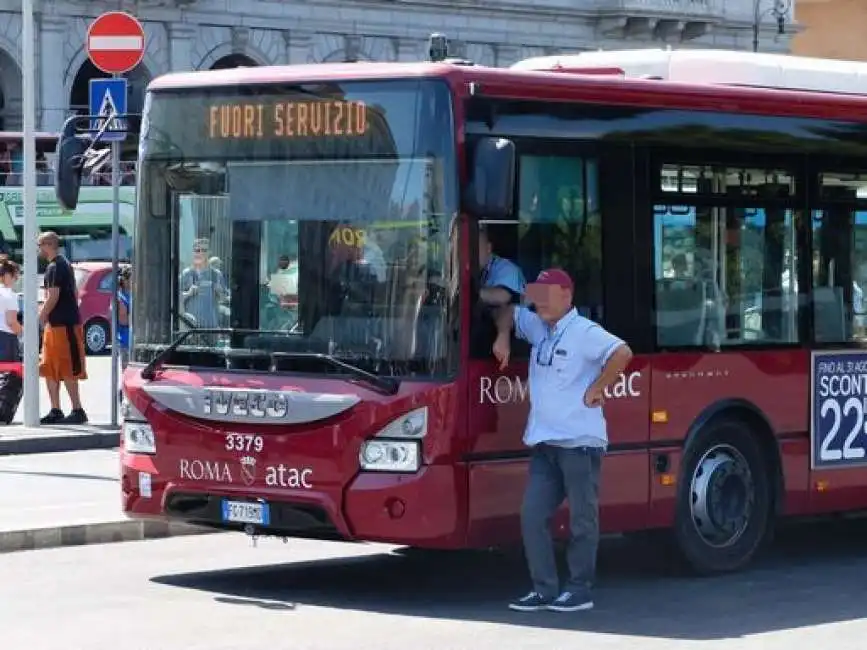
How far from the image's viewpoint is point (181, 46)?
2250 inches

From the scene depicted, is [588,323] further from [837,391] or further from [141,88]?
[141,88]

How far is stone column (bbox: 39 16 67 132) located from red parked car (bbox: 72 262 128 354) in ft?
40.2

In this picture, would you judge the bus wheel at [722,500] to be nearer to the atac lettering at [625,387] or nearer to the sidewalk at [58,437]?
the atac lettering at [625,387]

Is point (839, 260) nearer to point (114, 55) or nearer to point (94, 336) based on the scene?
point (114, 55)

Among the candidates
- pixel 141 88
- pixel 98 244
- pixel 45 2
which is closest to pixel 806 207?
→ pixel 141 88

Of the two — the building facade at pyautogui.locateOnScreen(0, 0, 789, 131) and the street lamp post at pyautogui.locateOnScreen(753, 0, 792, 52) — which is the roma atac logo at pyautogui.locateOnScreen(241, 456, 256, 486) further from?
the street lamp post at pyautogui.locateOnScreen(753, 0, 792, 52)

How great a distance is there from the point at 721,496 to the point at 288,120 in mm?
3059

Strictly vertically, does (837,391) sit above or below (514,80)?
below

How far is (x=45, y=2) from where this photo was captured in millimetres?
53844

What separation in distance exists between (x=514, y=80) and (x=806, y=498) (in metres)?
3.11

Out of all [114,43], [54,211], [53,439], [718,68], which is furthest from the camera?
[54,211]

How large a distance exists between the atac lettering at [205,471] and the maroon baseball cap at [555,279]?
178cm

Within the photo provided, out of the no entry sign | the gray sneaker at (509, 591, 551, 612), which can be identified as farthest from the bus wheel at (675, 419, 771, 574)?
the no entry sign

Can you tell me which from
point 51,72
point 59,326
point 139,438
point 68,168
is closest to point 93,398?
point 59,326
